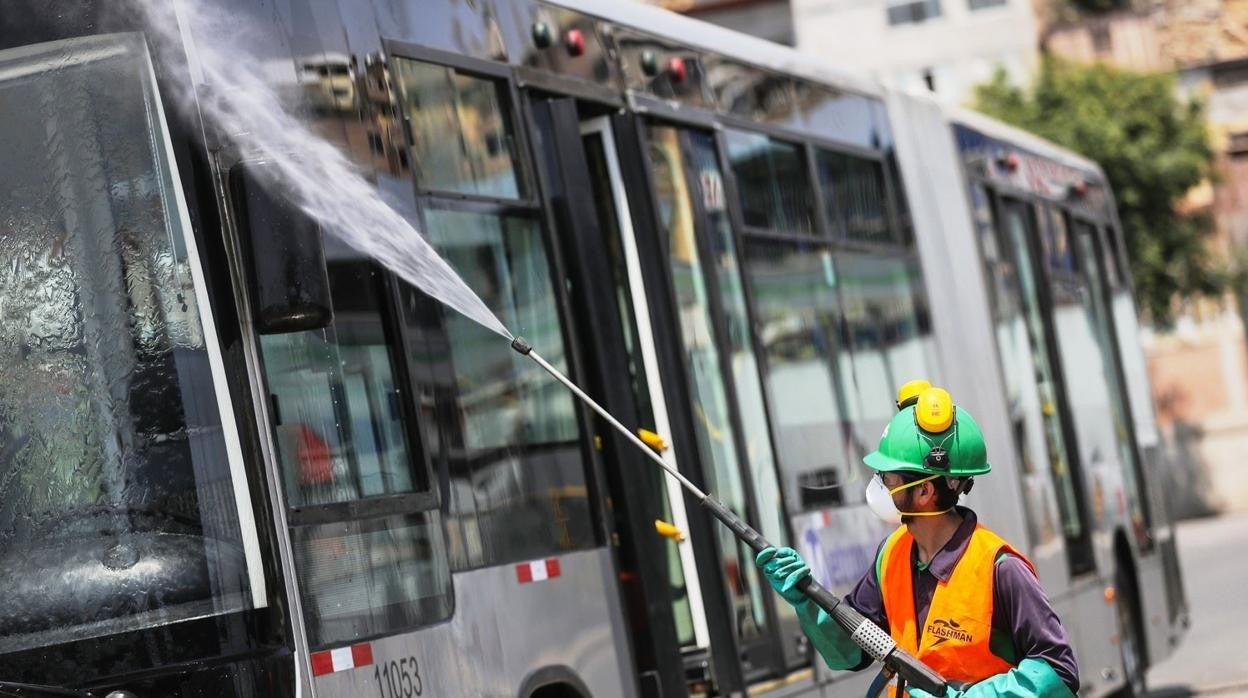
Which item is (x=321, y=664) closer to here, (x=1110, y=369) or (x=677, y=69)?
(x=677, y=69)

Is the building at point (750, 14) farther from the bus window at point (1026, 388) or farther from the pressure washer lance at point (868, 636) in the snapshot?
the pressure washer lance at point (868, 636)

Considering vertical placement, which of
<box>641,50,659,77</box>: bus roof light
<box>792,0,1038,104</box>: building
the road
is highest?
<box>792,0,1038,104</box>: building

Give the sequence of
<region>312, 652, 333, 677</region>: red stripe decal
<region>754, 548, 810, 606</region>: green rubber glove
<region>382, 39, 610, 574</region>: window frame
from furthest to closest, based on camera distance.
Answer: <region>382, 39, 610, 574</region>: window frame < <region>312, 652, 333, 677</region>: red stripe decal < <region>754, 548, 810, 606</region>: green rubber glove

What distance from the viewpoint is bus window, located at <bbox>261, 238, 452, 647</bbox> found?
17.6 feet

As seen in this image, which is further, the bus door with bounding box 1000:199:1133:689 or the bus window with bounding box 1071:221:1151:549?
the bus window with bounding box 1071:221:1151:549

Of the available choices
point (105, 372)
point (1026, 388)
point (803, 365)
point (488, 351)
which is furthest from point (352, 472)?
→ point (1026, 388)

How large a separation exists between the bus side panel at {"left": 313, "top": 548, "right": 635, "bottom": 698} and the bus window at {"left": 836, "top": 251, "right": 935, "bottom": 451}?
9.72ft

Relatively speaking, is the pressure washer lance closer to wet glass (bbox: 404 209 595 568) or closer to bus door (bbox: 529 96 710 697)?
wet glass (bbox: 404 209 595 568)

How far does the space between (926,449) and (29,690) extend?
2.03 meters

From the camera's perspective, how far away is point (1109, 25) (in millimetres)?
45438

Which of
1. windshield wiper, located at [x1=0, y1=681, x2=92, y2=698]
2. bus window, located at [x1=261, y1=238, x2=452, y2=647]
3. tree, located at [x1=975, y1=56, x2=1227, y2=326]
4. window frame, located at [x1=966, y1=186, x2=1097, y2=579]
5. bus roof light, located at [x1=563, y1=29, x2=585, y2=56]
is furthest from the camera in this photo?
tree, located at [x1=975, y1=56, x2=1227, y2=326]

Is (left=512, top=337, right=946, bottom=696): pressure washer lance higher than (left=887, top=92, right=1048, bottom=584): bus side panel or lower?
lower

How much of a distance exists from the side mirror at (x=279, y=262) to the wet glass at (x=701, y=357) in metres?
2.91

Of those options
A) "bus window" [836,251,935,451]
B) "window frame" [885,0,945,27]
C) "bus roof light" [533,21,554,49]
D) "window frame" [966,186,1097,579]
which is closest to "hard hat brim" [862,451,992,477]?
"bus roof light" [533,21,554,49]
